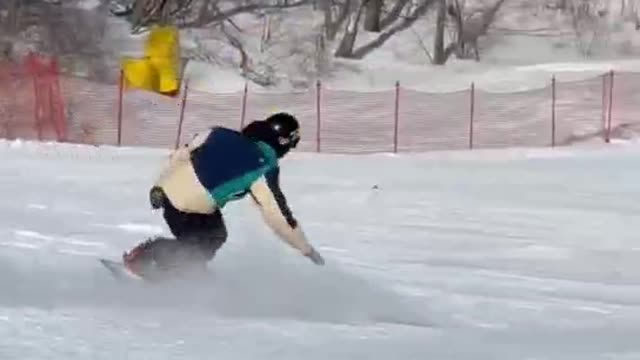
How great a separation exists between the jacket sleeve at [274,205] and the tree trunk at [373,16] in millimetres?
29281

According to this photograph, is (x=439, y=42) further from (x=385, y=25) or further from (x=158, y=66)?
(x=158, y=66)

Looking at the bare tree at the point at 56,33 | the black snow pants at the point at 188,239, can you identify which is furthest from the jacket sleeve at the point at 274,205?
the bare tree at the point at 56,33

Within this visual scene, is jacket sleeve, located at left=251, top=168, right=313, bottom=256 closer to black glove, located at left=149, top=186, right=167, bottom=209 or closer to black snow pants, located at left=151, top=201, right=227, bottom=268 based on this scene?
black snow pants, located at left=151, top=201, right=227, bottom=268

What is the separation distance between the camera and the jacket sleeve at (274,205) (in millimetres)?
7297

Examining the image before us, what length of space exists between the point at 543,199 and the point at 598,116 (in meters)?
10.9

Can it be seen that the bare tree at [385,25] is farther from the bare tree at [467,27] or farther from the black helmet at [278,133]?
the black helmet at [278,133]

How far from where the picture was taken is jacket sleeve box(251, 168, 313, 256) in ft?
23.9

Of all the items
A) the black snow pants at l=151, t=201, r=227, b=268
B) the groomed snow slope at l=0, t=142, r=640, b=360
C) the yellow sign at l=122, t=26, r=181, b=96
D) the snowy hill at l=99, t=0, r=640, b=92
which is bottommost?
the snowy hill at l=99, t=0, r=640, b=92

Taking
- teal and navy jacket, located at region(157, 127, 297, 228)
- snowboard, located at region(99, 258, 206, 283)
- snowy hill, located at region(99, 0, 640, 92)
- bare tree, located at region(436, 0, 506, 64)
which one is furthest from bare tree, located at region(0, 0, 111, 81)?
teal and navy jacket, located at region(157, 127, 297, 228)

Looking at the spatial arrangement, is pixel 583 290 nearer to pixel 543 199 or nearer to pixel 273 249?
pixel 273 249

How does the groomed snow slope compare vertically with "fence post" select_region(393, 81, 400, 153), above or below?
above

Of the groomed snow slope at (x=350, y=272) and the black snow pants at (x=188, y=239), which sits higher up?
the black snow pants at (x=188, y=239)

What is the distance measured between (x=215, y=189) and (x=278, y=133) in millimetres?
466

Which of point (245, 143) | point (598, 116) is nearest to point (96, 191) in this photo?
point (245, 143)
